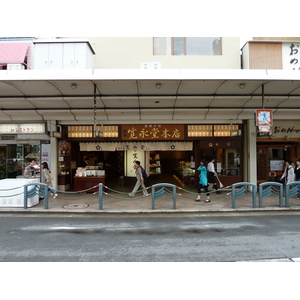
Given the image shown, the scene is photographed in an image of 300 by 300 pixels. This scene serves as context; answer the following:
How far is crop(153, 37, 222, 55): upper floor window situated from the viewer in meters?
12.6

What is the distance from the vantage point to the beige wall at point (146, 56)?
40.9 feet

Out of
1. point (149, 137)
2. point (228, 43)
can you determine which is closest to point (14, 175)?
point (149, 137)

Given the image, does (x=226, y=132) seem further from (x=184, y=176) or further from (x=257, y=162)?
(x=184, y=176)

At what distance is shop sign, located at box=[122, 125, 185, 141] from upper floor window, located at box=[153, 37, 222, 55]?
4066 mm

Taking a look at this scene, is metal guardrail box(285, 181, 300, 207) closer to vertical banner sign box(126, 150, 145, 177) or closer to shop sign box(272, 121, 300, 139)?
shop sign box(272, 121, 300, 139)

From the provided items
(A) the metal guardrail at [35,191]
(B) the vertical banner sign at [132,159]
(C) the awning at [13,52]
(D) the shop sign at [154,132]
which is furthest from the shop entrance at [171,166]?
(C) the awning at [13,52]

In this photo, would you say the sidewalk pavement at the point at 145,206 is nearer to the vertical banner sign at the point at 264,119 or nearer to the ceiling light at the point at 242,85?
the vertical banner sign at the point at 264,119

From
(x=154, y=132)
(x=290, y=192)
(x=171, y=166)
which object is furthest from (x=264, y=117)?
(x=171, y=166)

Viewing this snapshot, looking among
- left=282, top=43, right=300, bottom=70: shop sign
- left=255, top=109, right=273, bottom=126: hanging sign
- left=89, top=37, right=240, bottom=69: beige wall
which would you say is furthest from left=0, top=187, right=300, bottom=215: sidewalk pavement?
left=89, top=37, right=240, bottom=69: beige wall

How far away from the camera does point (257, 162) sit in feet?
46.0

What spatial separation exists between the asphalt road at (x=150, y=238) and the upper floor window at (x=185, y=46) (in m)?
8.95

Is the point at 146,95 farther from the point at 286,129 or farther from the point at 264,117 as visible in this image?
the point at 286,129

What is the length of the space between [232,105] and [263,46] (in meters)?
3.28

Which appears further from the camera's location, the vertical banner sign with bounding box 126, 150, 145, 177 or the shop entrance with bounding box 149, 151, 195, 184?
the shop entrance with bounding box 149, 151, 195, 184
